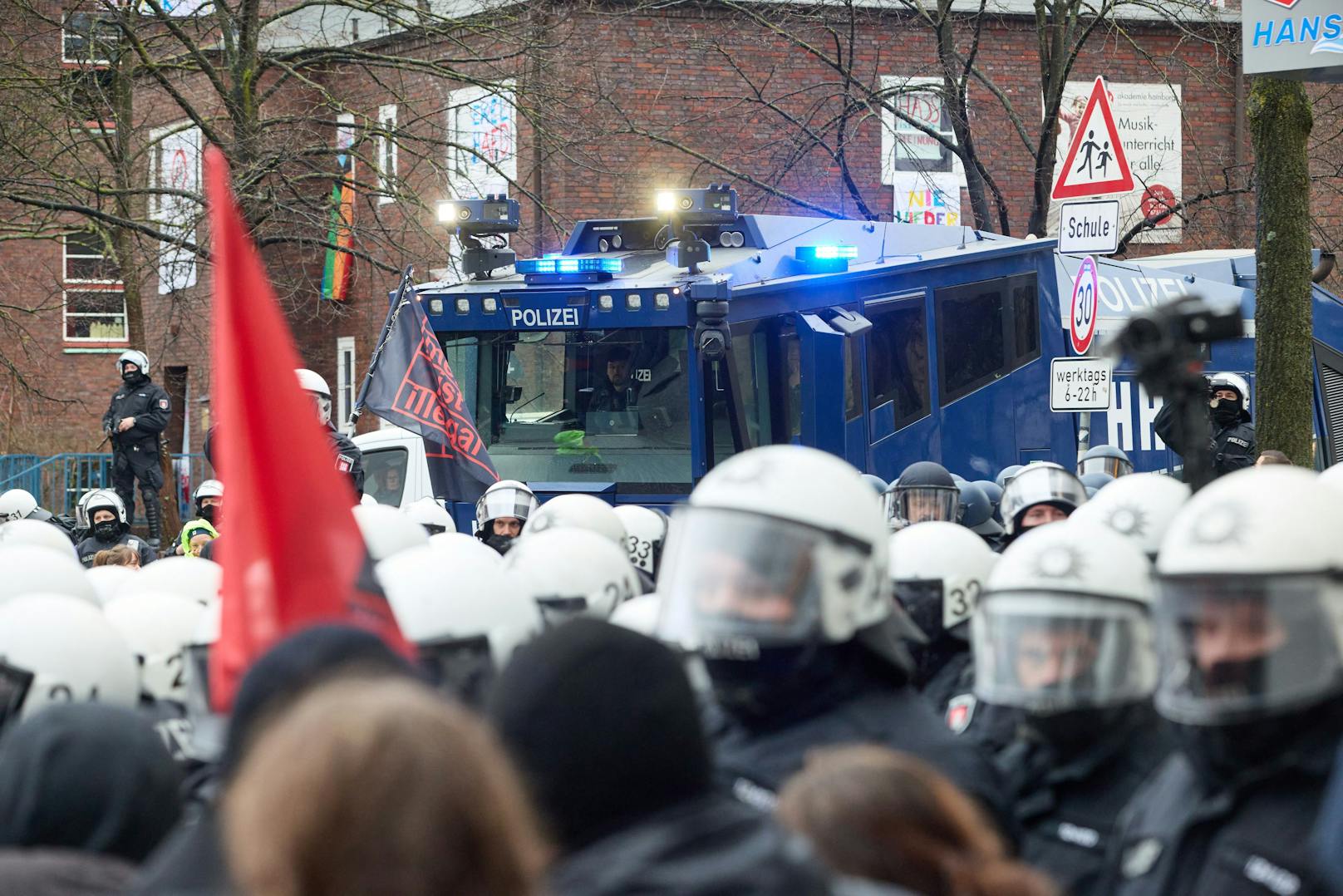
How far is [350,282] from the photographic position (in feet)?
92.3

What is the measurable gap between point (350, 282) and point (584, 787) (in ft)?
87.1

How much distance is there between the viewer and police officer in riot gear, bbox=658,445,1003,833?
345cm

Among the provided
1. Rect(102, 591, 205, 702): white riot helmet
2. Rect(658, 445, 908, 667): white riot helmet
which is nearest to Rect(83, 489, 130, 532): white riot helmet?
Rect(102, 591, 205, 702): white riot helmet

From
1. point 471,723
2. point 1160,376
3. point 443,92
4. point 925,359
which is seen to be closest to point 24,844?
point 471,723

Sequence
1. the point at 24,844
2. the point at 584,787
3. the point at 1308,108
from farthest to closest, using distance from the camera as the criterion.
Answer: the point at 1308,108 → the point at 24,844 → the point at 584,787

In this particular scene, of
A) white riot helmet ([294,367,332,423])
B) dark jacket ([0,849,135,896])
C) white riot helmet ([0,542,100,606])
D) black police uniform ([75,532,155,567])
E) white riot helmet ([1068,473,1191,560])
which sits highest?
Answer: white riot helmet ([294,367,332,423])

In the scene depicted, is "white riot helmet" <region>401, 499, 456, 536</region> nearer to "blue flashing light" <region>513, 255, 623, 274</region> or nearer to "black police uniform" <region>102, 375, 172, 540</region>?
"blue flashing light" <region>513, 255, 623, 274</region>

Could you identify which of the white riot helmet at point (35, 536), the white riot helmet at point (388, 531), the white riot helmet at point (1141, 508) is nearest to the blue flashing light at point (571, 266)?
the white riot helmet at point (35, 536)

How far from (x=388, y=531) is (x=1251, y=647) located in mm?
3500

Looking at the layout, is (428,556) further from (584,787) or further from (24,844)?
(584,787)

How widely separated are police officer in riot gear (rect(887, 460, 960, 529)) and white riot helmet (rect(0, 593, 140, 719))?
4503 millimetres

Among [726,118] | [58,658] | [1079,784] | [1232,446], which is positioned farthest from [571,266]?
[726,118]

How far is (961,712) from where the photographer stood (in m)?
4.47

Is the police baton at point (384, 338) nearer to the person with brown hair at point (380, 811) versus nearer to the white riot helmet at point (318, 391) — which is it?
the white riot helmet at point (318, 391)
